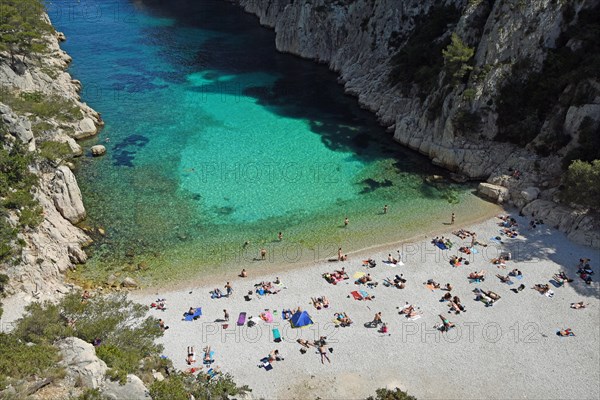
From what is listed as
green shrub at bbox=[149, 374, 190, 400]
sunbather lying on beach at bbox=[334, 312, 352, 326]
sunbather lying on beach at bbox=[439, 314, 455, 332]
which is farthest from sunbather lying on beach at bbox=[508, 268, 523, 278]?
green shrub at bbox=[149, 374, 190, 400]

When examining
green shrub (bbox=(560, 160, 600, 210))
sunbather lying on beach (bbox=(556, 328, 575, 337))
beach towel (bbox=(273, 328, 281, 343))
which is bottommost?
beach towel (bbox=(273, 328, 281, 343))

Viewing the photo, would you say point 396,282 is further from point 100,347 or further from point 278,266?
point 100,347

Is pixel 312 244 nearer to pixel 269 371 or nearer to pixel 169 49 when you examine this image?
pixel 269 371

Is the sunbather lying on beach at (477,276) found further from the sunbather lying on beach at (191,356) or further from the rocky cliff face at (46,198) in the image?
the rocky cliff face at (46,198)

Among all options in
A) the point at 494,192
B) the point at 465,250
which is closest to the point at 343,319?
the point at 465,250

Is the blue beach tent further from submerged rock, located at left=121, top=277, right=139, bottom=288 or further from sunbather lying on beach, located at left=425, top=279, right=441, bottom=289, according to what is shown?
submerged rock, located at left=121, top=277, right=139, bottom=288

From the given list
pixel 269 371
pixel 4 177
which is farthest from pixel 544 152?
pixel 4 177
